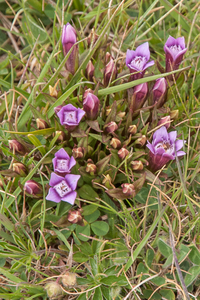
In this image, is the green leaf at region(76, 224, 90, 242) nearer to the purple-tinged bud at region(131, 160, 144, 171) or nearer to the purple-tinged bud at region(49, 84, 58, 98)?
the purple-tinged bud at region(131, 160, 144, 171)

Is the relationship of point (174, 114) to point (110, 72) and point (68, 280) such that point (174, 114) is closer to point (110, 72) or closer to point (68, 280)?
point (110, 72)

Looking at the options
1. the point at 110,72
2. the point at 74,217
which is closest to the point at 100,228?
the point at 74,217

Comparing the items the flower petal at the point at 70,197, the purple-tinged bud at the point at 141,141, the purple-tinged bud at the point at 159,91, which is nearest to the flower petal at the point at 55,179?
the flower petal at the point at 70,197

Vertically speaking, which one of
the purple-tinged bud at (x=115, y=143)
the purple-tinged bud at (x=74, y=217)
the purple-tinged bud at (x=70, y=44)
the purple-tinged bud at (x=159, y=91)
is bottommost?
the purple-tinged bud at (x=74, y=217)

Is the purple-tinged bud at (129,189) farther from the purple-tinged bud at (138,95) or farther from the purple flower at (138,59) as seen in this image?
the purple flower at (138,59)

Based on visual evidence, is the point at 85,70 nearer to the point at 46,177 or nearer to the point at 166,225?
the point at 46,177

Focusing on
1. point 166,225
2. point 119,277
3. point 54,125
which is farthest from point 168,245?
point 54,125
